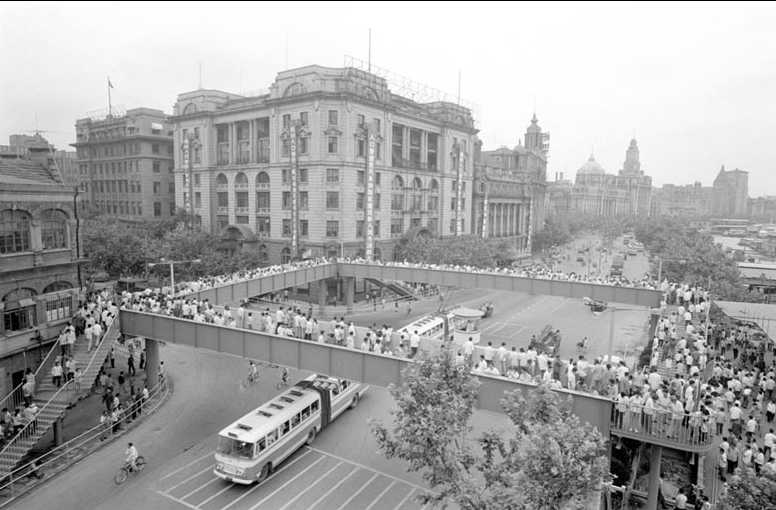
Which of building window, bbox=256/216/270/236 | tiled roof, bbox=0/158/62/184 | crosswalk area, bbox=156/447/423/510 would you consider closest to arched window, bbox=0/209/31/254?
tiled roof, bbox=0/158/62/184

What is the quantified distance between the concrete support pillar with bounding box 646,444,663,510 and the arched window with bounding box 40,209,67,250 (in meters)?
34.6

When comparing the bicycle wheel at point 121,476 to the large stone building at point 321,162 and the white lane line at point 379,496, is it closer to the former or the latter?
the white lane line at point 379,496

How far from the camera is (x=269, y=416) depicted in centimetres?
2562

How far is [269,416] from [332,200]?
148 feet

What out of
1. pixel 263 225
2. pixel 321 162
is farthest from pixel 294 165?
pixel 263 225

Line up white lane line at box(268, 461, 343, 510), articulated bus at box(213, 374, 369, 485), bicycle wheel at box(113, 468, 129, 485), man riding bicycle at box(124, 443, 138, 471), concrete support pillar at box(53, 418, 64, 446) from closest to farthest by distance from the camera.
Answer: white lane line at box(268, 461, 343, 510) < articulated bus at box(213, 374, 369, 485) < bicycle wheel at box(113, 468, 129, 485) < man riding bicycle at box(124, 443, 138, 471) < concrete support pillar at box(53, 418, 64, 446)

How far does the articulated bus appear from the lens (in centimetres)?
2372

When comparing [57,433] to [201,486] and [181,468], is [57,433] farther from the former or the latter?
[201,486]

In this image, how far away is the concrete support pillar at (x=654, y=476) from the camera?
68.3 ft

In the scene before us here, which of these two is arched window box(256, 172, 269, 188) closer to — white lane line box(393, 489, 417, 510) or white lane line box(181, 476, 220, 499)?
white lane line box(181, 476, 220, 499)

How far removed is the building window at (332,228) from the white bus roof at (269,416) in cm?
3980

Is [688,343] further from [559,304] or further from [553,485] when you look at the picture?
[559,304]

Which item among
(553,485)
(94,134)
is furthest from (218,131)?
(553,485)

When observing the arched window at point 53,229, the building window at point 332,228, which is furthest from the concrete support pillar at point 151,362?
the building window at point 332,228
